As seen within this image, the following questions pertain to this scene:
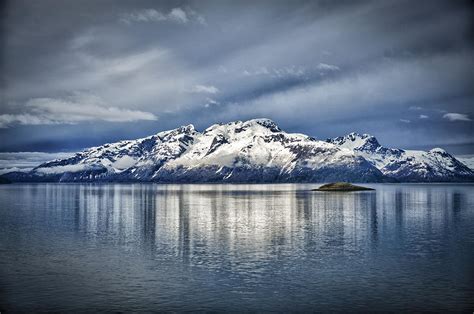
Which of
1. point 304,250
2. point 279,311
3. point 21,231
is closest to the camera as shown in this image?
point 279,311

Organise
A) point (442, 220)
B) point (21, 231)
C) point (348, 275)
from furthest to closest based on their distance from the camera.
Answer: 1. point (442, 220)
2. point (21, 231)
3. point (348, 275)

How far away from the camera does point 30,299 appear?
37594 millimetres

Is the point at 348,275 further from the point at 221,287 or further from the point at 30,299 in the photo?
the point at 30,299

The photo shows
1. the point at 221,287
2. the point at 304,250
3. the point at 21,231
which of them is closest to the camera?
the point at 221,287

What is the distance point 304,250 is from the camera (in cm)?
6066

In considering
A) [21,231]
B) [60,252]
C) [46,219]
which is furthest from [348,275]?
[46,219]

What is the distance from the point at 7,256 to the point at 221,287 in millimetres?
31283

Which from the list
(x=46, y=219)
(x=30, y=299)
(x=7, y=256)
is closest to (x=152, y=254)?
(x=7, y=256)

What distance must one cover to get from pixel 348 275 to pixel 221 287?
1342cm

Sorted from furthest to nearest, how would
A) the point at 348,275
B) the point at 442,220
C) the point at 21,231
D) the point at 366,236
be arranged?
the point at 442,220, the point at 21,231, the point at 366,236, the point at 348,275

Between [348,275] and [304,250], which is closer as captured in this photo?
[348,275]

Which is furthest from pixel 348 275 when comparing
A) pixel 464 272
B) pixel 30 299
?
pixel 30 299

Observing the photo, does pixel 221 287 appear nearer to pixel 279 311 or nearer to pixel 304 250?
pixel 279 311

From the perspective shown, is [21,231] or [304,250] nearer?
[304,250]
